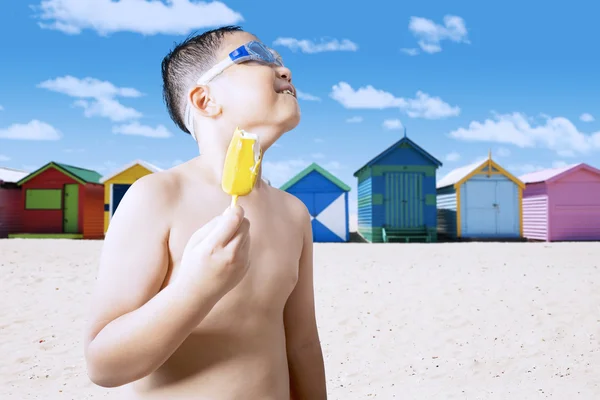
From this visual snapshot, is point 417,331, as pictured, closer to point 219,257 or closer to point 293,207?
point 293,207

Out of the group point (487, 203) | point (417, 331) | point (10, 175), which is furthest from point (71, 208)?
point (417, 331)

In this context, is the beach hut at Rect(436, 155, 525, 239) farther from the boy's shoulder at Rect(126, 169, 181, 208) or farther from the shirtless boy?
the boy's shoulder at Rect(126, 169, 181, 208)

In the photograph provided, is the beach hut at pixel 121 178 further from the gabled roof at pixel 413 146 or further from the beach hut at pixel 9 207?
the gabled roof at pixel 413 146

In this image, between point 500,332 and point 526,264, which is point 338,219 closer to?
point 526,264

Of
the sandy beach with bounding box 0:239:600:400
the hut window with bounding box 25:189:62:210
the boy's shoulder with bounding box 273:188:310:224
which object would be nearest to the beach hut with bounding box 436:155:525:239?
the sandy beach with bounding box 0:239:600:400

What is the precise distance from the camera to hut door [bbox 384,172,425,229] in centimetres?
1514

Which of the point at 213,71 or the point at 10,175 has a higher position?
the point at 10,175

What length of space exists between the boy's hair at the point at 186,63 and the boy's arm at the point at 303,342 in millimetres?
534

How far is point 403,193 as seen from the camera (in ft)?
49.8

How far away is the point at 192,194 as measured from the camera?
1.34 m

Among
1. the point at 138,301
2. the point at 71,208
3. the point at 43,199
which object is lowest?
the point at 138,301

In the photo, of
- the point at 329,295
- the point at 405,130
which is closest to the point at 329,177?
the point at 405,130

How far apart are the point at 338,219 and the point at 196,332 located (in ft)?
46.6

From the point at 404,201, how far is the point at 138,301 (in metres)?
14.4
